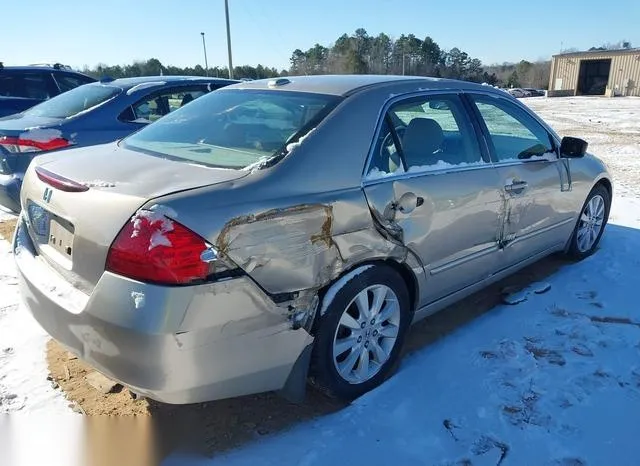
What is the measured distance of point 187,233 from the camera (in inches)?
79.6

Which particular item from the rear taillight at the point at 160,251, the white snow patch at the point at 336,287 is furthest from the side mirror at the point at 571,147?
the rear taillight at the point at 160,251

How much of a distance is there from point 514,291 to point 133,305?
3097 mm

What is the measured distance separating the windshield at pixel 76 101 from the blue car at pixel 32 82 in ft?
8.94

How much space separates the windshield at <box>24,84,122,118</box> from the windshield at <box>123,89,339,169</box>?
8.30 feet

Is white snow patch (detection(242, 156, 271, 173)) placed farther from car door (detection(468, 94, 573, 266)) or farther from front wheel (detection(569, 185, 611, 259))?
front wheel (detection(569, 185, 611, 259))

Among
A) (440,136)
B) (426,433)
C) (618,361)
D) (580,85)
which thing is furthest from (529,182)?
(580,85)

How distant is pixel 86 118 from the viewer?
5.24 metres

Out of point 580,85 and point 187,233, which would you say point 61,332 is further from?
point 580,85

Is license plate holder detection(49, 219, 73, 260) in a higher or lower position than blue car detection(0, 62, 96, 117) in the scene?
lower

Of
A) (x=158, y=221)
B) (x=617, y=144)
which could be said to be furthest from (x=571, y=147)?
(x=617, y=144)

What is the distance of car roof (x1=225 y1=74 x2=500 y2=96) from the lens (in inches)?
117

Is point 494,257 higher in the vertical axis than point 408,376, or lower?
higher

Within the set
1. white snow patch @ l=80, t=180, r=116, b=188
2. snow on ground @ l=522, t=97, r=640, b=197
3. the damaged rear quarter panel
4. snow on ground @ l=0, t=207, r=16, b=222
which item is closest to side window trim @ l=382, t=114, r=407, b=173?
the damaged rear quarter panel

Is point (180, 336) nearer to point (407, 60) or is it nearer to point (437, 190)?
point (437, 190)
